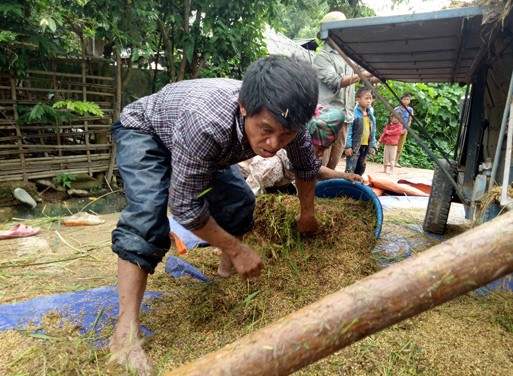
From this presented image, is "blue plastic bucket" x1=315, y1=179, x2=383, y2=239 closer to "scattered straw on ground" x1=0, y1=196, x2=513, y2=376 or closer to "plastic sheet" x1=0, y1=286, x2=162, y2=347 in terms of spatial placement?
"scattered straw on ground" x1=0, y1=196, x2=513, y2=376

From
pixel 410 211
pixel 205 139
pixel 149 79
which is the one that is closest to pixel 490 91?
pixel 410 211

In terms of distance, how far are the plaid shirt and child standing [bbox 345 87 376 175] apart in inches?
162

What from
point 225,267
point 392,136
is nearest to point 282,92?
point 225,267

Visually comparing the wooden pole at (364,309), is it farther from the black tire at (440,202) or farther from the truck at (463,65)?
the black tire at (440,202)

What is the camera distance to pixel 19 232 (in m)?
3.45

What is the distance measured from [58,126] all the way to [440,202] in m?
4.82

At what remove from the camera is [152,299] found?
2.10m

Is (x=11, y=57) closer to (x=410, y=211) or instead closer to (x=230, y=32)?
(x=230, y=32)

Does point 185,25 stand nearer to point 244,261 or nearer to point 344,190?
point 344,190

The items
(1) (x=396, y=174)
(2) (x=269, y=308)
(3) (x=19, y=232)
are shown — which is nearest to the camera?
(2) (x=269, y=308)

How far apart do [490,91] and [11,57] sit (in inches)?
208

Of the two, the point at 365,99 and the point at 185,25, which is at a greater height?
the point at 185,25

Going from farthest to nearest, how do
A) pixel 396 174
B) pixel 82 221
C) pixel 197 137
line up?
1. pixel 396 174
2. pixel 82 221
3. pixel 197 137

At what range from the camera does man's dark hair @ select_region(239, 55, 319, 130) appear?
1.45 m
